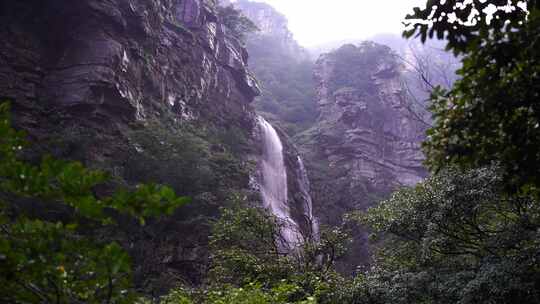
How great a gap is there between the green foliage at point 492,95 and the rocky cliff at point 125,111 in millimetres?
12316

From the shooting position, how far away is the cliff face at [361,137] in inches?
1459

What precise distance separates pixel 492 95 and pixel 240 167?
838 inches

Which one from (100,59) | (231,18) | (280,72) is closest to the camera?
(100,59)

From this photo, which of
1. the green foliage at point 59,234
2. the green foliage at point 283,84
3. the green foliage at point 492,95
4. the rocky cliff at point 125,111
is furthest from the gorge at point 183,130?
the green foliage at point 492,95

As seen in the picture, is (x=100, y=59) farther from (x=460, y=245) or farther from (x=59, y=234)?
(x=59, y=234)

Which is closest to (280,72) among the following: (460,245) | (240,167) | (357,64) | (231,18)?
(357,64)

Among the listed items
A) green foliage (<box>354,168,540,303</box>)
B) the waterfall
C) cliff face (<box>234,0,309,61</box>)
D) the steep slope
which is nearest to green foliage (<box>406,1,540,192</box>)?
green foliage (<box>354,168,540,303</box>)

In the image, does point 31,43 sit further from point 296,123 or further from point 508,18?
point 296,123

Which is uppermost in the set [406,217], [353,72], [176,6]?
[353,72]

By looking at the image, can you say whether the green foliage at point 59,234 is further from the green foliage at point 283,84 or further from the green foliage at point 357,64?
the green foliage at point 357,64

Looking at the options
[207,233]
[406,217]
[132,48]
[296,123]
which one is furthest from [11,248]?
[296,123]

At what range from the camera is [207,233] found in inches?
725

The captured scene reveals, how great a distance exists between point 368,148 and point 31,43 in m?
31.0

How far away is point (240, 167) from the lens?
2462 cm
